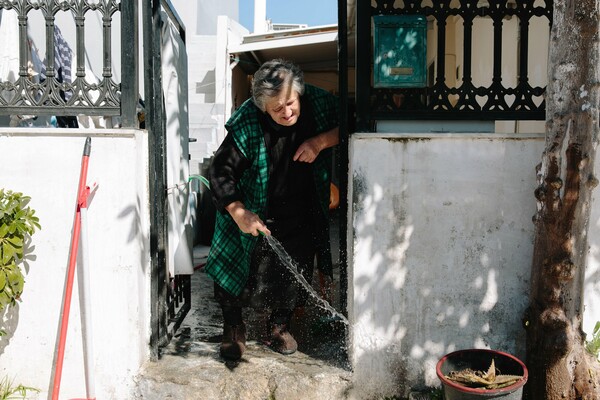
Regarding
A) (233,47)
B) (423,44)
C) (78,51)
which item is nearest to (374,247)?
(423,44)

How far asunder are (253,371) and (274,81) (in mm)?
1807

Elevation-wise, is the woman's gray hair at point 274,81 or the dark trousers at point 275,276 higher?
the woman's gray hair at point 274,81

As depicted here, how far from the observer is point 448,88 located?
143 inches

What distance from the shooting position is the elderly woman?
3830 mm

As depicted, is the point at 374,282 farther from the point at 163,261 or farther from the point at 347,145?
the point at 163,261

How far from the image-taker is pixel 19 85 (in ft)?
12.0

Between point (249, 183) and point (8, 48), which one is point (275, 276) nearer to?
point (249, 183)

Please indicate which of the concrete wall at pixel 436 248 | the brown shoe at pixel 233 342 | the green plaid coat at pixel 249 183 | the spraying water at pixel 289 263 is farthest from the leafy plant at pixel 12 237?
the concrete wall at pixel 436 248

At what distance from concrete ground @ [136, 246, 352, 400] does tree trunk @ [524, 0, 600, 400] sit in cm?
118

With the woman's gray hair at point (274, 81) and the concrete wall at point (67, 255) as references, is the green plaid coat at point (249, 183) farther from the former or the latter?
the concrete wall at point (67, 255)

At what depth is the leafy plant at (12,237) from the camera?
3.34m

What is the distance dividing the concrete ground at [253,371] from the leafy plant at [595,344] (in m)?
1.41

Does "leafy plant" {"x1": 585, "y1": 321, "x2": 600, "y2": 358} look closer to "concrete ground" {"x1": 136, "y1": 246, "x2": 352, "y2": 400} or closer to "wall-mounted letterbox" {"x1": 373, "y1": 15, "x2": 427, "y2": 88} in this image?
"concrete ground" {"x1": 136, "y1": 246, "x2": 352, "y2": 400}

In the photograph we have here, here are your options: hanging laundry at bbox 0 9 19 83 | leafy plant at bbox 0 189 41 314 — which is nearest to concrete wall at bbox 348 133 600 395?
leafy plant at bbox 0 189 41 314
